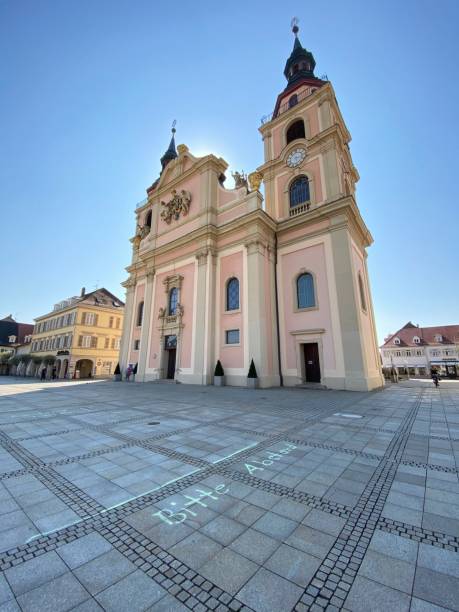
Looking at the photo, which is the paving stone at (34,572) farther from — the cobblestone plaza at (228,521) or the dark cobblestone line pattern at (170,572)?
the dark cobblestone line pattern at (170,572)

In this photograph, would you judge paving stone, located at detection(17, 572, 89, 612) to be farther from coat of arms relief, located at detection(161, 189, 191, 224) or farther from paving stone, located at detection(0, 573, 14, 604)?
coat of arms relief, located at detection(161, 189, 191, 224)

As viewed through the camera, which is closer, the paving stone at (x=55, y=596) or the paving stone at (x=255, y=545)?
the paving stone at (x=55, y=596)

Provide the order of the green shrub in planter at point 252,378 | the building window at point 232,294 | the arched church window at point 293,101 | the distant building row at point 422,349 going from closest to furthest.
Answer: the green shrub in planter at point 252,378 < the building window at point 232,294 < the arched church window at point 293,101 < the distant building row at point 422,349

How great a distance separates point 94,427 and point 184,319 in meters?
14.5

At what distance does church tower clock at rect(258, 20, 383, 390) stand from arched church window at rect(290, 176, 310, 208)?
8 cm

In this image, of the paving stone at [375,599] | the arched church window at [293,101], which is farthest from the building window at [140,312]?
the paving stone at [375,599]

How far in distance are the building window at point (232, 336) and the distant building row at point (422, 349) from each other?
37.5 metres

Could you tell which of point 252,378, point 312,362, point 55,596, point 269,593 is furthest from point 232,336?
point 55,596

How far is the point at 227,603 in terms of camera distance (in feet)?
5.92

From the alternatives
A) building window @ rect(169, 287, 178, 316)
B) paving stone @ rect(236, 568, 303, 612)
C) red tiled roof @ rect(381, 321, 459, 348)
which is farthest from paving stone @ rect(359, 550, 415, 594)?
red tiled roof @ rect(381, 321, 459, 348)

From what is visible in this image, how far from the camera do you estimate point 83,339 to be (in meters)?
37.2

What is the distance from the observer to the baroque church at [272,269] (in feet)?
53.3

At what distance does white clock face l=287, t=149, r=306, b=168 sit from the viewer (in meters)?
20.3

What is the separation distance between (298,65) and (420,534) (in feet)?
115
